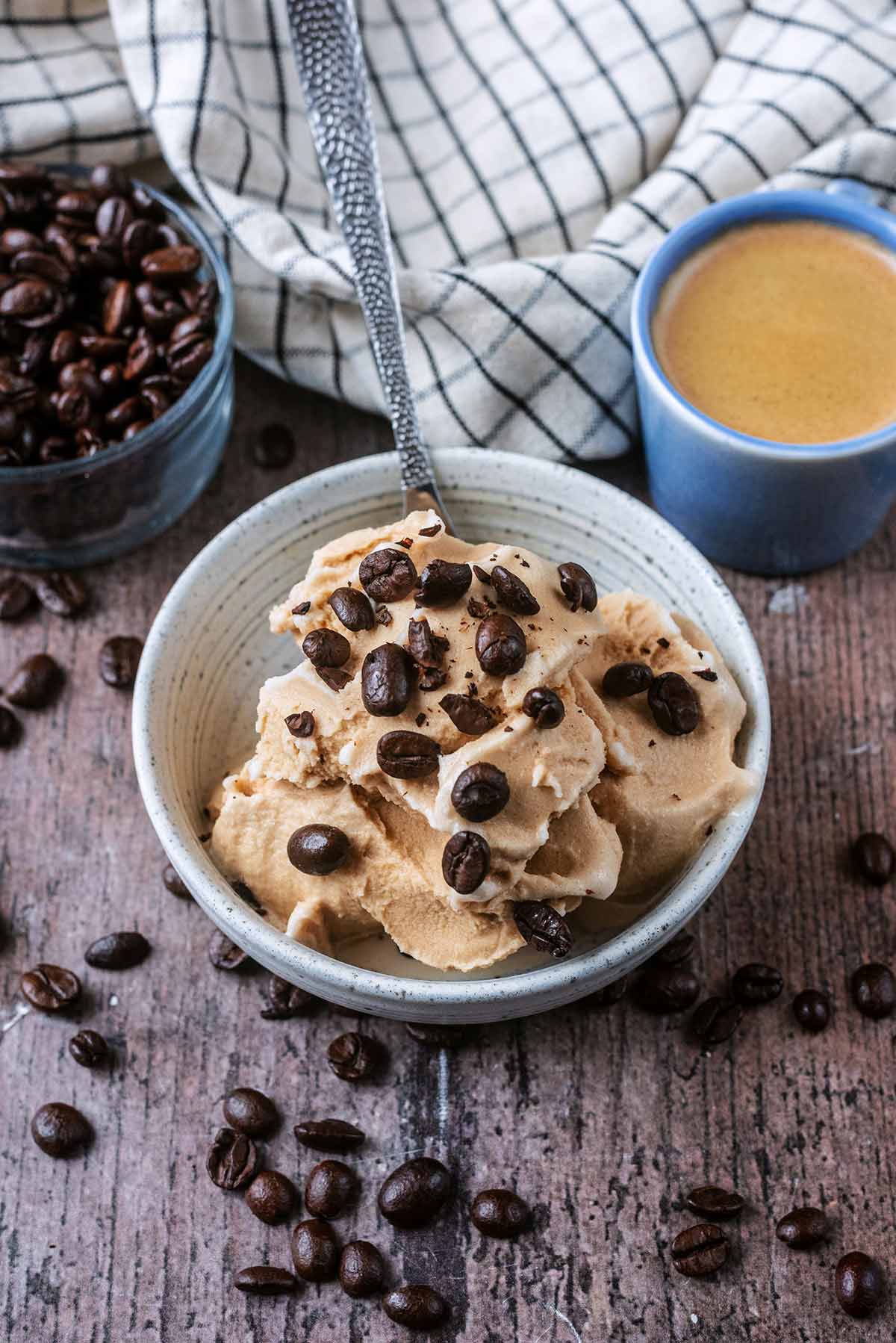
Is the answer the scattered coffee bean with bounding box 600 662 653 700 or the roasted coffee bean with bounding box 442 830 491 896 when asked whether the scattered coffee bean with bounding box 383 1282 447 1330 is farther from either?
the scattered coffee bean with bounding box 600 662 653 700

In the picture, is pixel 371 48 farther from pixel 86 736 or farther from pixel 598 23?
pixel 86 736

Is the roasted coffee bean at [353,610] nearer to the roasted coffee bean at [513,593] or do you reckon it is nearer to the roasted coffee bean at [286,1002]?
the roasted coffee bean at [513,593]

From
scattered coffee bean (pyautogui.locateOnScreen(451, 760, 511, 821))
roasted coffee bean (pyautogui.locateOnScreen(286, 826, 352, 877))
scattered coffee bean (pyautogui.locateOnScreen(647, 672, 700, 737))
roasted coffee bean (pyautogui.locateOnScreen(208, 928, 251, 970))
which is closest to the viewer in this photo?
scattered coffee bean (pyautogui.locateOnScreen(451, 760, 511, 821))

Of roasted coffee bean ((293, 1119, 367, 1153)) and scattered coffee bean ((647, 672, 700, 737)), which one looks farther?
roasted coffee bean ((293, 1119, 367, 1153))

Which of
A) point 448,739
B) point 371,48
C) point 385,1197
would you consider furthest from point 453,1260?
point 371,48

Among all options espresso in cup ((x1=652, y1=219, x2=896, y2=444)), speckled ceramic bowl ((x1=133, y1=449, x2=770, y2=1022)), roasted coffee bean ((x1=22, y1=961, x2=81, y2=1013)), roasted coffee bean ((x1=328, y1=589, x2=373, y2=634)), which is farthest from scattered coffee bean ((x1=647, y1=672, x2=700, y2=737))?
roasted coffee bean ((x1=22, y1=961, x2=81, y2=1013))

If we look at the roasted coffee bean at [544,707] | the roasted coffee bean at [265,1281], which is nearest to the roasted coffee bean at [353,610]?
the roasted coffee bean at [544,707]

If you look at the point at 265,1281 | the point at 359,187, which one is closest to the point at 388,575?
the point at 359,187
